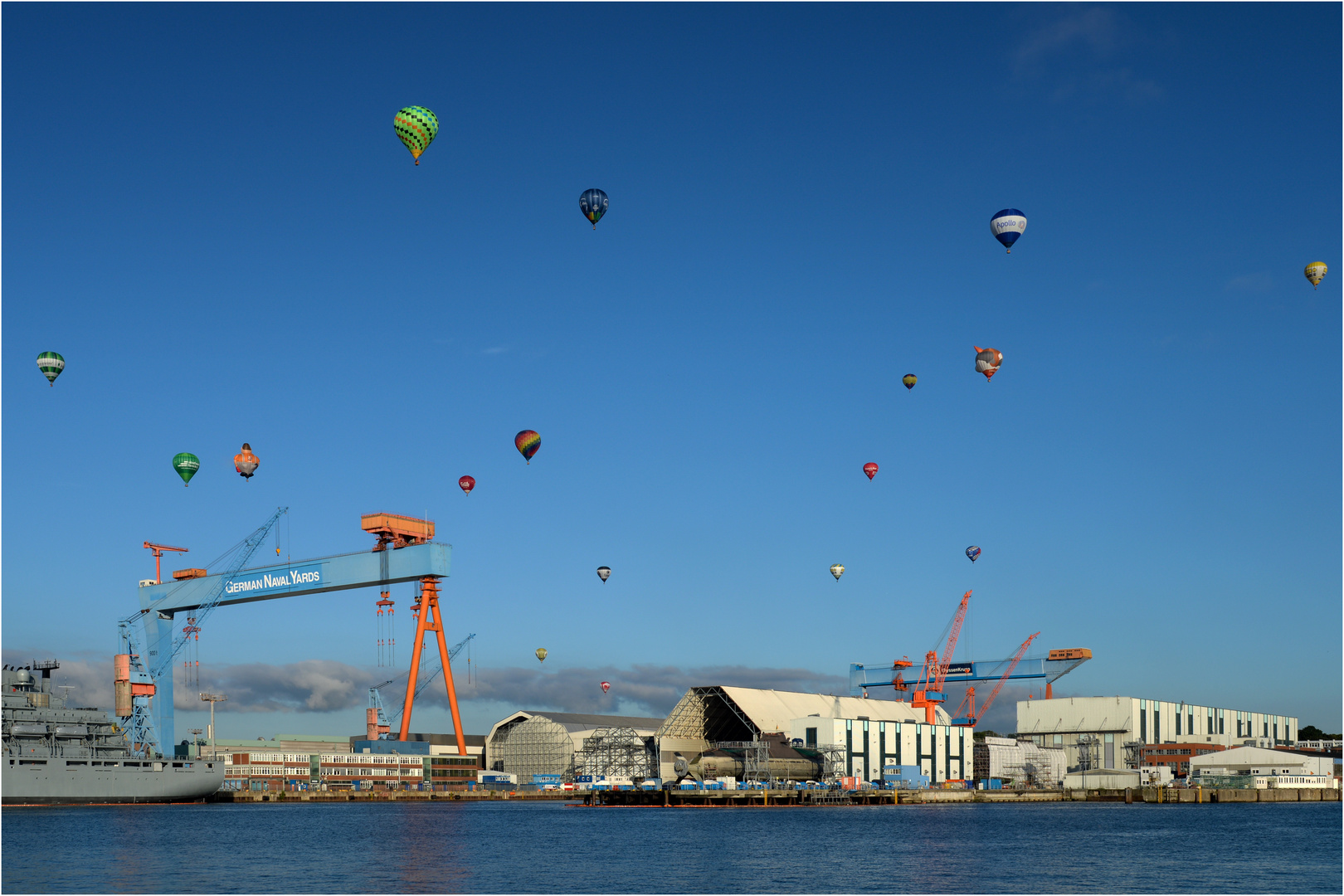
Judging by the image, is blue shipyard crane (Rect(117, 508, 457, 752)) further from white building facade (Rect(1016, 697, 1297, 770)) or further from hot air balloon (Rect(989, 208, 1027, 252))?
white building facade (Rect(1016, 697, 1297, 770))

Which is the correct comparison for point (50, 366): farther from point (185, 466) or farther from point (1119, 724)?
point (1119, 724)

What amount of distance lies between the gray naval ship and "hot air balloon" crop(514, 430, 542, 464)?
125 feet

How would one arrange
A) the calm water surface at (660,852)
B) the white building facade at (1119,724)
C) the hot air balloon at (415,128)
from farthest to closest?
the white building facade at (1119,724) → the hot air balloon at (415,128) → the calm water surface at (660,852)

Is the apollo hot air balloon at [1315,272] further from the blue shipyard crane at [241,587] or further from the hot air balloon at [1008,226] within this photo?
the blue shipyard crane at [241,587]

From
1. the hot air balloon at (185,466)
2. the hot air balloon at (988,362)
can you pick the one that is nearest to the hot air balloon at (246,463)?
the hot air balloon at (185,466)

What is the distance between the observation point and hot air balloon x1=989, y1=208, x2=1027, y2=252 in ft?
204

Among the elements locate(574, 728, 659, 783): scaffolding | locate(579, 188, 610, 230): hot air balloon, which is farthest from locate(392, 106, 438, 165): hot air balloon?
locate(574, 728, 659, 783): scaffolding

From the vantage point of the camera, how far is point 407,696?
103625 mm

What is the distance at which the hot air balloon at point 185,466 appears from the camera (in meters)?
77.8

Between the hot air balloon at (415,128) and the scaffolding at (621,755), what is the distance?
63971mm

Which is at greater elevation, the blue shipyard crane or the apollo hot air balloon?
the apollo hot air balloon

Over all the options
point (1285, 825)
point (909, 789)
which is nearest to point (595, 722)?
point (909, 789)

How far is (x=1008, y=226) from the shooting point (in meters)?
62.0

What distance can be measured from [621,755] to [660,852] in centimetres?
6027
